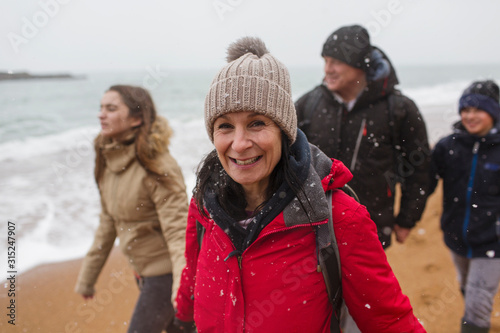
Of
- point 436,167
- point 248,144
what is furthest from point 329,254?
point 436,167

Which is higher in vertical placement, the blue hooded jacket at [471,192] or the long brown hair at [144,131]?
the long brown hair at [144,131]

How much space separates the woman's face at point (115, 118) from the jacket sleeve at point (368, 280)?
216 cm

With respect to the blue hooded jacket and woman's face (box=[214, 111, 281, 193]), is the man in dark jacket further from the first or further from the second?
woman's face (box=[214, 111, 281, 193])

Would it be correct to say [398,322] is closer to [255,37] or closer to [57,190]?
[255,37]

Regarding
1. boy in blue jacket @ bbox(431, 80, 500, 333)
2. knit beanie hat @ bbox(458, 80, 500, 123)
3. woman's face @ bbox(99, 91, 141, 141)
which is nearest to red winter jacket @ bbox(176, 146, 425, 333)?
woman's face @ bbox(99, 91, 141, 141)

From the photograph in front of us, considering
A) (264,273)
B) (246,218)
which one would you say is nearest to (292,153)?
(246,218)

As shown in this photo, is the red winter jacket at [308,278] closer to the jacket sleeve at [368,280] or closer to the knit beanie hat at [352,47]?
the jacket sleeve at [368,280]

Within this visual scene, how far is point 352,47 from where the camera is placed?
124 inches

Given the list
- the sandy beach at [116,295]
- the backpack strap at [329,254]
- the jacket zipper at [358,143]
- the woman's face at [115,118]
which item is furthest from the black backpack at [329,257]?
the sandy beach at [116,295]

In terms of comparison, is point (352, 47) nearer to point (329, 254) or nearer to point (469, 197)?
point (469, 197)

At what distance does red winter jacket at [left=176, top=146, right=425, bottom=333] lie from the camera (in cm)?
156

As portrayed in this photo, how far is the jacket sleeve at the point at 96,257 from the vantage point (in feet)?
10.7

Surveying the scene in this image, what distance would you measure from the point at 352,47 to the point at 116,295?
431 centimetres

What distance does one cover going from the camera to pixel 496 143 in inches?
131
